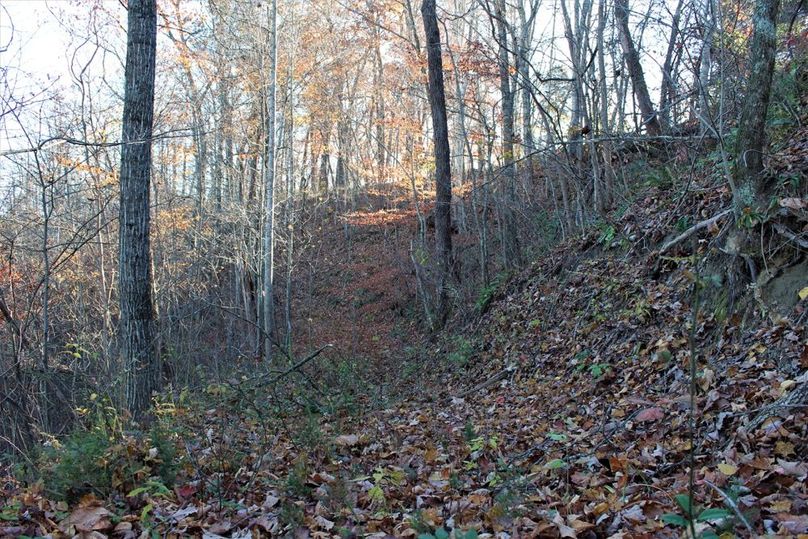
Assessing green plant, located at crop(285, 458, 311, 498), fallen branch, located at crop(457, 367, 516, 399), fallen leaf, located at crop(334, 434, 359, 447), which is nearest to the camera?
green plant, located at crop(285, 458, 311, 498)

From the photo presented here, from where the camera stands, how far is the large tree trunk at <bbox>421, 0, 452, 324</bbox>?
12.5 metres

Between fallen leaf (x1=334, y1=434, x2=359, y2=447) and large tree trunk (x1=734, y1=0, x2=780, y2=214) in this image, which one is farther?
fallen leaf (x1=334, y1=434, x2=359, y2=447)

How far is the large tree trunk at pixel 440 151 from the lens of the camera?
1252 centimetres

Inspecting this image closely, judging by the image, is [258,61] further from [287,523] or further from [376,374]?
[287,523]

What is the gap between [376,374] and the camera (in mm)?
12125

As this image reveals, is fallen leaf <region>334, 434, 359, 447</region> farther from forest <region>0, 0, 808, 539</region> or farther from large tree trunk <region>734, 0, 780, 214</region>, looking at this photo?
large tree trunk <region>734, 0, 780, 214</region>

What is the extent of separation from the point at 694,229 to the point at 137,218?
6.27 meters

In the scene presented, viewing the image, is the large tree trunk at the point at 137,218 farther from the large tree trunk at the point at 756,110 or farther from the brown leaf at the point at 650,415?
the large tree trunk at the point at 756,110

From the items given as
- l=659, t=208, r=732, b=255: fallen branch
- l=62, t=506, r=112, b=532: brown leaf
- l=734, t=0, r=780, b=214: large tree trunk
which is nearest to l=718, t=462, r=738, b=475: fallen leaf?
l=659, t=208, r=732, b=255: fallen branch

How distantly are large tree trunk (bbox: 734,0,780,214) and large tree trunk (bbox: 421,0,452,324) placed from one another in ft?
26.0

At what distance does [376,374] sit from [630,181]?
629cm

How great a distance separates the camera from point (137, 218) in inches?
278

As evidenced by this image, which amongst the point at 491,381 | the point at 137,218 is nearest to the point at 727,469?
the point at 491,381

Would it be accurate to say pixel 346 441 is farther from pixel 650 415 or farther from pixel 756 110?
pixel 756 110
